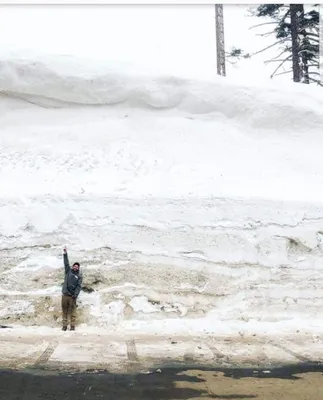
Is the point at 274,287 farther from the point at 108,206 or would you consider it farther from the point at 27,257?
the point at 27,257

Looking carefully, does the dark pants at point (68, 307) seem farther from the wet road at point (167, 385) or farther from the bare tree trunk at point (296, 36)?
the bare tree trunk at point (296, 36)

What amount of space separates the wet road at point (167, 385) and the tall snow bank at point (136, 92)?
392 inches

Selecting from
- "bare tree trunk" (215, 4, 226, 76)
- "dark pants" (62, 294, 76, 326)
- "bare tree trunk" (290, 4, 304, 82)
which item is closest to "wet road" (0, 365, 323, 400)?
"dark pants" (62, 294, 76, 326)

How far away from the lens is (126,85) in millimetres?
15898

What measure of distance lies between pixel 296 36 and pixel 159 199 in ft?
36.8

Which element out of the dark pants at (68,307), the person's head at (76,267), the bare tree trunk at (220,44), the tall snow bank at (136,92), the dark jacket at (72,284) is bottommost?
the dark pants at (68,307)

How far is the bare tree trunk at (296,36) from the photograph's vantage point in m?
19.4

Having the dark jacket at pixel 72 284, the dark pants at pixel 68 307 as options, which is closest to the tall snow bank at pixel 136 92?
the dark jacket at pixel 72 284

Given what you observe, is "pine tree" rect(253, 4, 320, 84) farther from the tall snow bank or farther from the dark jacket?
the dark jacket

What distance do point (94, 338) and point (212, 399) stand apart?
12.9ft

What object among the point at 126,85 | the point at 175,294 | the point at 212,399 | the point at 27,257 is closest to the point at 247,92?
the point at 126,85

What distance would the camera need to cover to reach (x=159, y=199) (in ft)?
40.9

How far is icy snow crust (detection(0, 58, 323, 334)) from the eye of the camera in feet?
36.2

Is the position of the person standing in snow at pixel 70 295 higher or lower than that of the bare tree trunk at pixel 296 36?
lower
